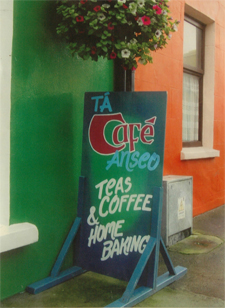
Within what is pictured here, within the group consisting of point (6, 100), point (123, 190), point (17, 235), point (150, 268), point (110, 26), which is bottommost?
point (150, 268)

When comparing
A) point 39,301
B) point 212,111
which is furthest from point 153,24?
point 212,111

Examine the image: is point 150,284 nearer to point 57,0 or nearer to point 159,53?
point 57,0

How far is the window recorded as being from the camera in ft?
20.5

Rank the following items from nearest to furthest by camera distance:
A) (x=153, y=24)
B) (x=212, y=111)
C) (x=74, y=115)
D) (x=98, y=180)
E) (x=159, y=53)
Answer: (x=153, y=24), (x=98, y=180), (x=74, y=115), (x=159, y=53), (x=212, y=111)

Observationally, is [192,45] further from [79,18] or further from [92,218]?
[92,218]

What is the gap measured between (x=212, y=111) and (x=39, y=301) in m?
4.81

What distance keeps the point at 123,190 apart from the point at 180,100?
2.80 m

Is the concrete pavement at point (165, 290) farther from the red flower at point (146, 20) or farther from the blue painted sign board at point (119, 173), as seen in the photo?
the red flower at point (146, 20)

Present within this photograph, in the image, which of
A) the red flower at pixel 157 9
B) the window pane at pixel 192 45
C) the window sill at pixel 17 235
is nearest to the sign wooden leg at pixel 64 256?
the window sill at pixel 17 235

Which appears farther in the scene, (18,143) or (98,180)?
(98,180)

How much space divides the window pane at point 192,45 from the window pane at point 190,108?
26 centimetres

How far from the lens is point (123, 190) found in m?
3.29

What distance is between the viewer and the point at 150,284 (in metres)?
3.14

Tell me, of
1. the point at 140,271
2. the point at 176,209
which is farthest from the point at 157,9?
the point at 176,209
